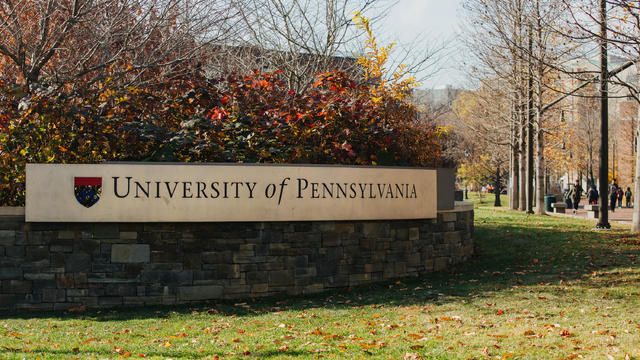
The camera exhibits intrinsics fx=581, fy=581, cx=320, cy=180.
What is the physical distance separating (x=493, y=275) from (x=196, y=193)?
15.7 ft

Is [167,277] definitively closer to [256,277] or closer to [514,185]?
[256,277]

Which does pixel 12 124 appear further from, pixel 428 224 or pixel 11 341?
pixel 428 224

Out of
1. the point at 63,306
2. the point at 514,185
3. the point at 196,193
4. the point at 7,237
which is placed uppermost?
the point at 514,185

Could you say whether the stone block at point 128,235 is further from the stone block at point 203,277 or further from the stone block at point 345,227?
the stone block at point 345,227

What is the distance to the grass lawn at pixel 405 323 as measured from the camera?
5152 mm

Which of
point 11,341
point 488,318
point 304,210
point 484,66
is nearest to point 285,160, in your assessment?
point 304,210

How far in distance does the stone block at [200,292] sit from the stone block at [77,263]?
1.26 meters

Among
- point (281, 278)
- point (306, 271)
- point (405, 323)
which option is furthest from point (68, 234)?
point (405, 323)

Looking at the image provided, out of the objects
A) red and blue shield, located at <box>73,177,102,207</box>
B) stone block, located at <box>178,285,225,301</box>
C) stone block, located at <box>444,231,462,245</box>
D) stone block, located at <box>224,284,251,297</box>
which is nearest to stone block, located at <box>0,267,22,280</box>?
red and blue shield, located at <box>73,177,102,207</box>

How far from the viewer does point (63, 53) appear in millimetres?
12109

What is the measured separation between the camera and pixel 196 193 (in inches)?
313

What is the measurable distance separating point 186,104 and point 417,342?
5817 mm

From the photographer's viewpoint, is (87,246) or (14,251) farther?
(87,246)

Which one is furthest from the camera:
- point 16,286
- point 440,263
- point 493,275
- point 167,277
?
point 440,263
